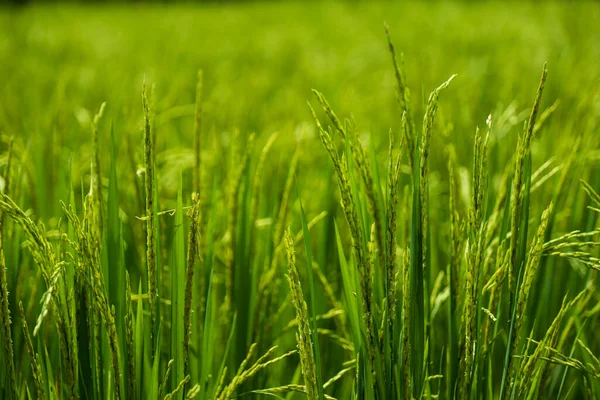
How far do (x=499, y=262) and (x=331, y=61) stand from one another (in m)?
2.69

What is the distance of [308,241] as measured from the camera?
2.33 feet

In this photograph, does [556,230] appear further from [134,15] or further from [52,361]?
[134,15]

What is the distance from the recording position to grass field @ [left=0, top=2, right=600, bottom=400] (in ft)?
2.21

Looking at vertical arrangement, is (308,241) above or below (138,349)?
above

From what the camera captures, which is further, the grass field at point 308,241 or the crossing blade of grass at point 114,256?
A: the crossing blade of grass at point 114,256

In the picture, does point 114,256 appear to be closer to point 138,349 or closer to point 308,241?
point 138,349

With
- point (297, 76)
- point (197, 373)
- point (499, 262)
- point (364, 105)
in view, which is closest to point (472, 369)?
point (499, 262)

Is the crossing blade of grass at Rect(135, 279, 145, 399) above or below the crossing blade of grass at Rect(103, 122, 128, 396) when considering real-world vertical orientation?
below

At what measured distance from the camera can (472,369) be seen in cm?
73

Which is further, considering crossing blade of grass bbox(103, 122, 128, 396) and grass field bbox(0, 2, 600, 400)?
crossing blade of grass bbox(103, 122, 128, 396)

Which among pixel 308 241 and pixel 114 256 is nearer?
pixel 308 241

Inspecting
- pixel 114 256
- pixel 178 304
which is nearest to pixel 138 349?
pixel 178 304

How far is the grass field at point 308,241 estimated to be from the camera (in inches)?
26.6

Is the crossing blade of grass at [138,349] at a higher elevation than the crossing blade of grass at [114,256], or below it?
below
